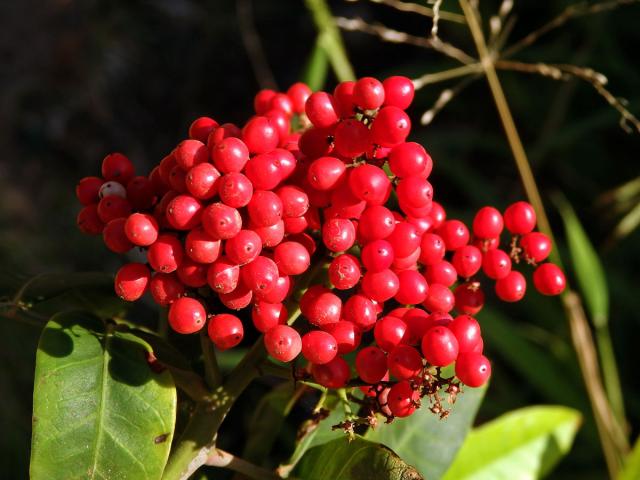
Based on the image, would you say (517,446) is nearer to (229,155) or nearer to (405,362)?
(405,362)

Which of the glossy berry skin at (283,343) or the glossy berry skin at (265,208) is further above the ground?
the glossy berry skin at (265,208)

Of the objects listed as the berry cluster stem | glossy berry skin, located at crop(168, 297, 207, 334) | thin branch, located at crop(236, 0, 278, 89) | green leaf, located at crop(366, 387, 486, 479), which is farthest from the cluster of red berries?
thin branch, located at crop(236, 0, 278, 89)

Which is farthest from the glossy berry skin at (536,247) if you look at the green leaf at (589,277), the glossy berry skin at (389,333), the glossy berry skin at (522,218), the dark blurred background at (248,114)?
the dark blurred background at (248,114)

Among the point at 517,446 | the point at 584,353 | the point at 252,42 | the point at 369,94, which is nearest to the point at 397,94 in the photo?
the point at 369,94

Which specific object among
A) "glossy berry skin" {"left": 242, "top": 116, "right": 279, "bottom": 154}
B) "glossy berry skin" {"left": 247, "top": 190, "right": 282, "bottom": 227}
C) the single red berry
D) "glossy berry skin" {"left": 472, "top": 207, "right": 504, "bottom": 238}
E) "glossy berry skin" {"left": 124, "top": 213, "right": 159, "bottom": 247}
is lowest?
the single red berry

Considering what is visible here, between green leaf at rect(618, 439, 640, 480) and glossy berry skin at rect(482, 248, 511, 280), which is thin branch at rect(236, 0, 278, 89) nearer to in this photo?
green leaf at rect(618, 439, 640, 480)

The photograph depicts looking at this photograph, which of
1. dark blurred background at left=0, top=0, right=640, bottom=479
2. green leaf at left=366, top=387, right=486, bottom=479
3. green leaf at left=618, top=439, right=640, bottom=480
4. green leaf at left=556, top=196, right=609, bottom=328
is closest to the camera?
green leaf at left=366, top=387, right=486, bottom=479

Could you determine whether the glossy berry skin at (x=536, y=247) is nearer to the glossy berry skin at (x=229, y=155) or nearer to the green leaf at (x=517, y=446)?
the glossy berry skin at (x=229, y=155)

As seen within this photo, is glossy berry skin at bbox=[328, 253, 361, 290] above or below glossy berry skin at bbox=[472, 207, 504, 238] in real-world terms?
below
